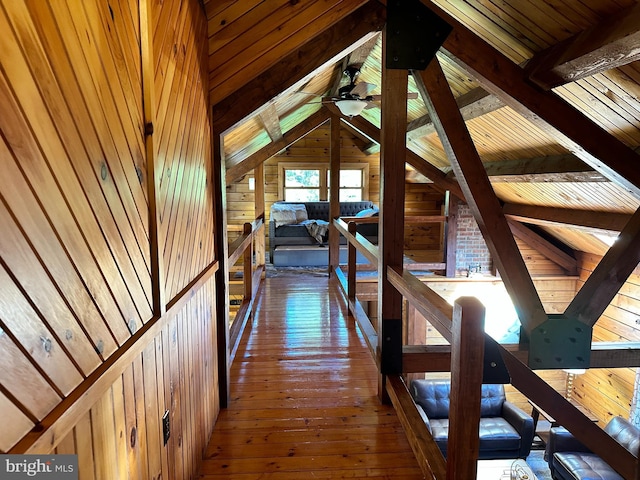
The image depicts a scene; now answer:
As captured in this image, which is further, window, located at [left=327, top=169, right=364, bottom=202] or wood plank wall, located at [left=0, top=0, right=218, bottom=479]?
window, located at [left=327, top=169, right=364, bottom=202]

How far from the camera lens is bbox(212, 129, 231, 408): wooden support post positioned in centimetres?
233

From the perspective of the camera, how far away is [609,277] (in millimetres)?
2758

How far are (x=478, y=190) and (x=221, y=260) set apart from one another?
1673mm

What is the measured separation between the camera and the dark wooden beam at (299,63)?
7.57 feet

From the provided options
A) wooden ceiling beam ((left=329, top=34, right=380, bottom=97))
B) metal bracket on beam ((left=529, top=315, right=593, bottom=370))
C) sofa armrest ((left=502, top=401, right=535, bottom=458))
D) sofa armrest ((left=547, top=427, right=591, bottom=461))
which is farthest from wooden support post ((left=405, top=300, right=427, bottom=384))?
wooden ceiling beam ((left=329, top=34, right=380, bottom=97))

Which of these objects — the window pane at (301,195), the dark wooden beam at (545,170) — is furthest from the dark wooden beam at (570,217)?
the window pane at (301,195)

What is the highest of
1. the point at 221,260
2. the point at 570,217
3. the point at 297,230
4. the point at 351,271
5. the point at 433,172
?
the point at 433,172

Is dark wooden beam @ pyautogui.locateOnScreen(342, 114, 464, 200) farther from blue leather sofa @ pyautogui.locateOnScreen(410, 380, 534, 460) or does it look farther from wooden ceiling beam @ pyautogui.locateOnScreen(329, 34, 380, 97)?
blue leather sofa @ pyautogui.locateOnScreen(410, 380, 534, 460)

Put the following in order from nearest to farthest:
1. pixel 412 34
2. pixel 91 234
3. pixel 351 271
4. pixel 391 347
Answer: pixel 91 234 < pixel 412 34 < pixel 391 347 < pixel 351 271

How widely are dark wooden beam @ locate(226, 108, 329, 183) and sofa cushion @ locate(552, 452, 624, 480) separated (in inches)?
215

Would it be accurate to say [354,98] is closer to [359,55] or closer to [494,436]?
[359,55]

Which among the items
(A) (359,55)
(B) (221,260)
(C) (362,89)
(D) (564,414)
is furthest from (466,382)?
(A) (359,55)

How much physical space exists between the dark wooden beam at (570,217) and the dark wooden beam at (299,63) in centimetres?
349

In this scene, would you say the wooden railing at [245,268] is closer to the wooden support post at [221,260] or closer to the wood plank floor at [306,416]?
the wood plank floor at [306,416]
